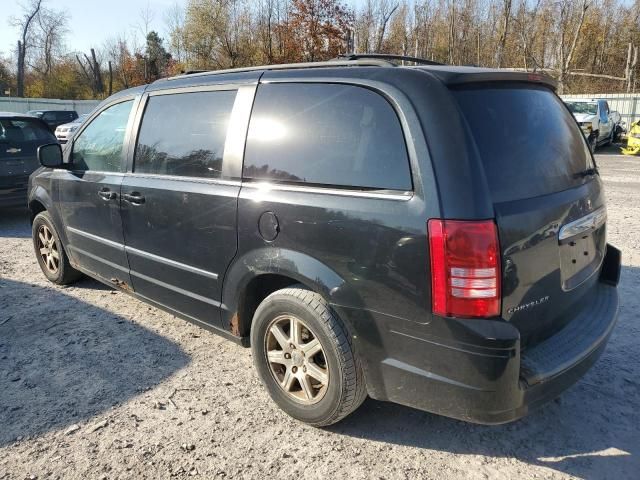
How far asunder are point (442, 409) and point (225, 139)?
6.33ft

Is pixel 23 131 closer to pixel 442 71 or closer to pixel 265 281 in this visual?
pixel 265 281

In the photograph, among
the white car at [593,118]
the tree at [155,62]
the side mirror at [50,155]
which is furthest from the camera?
the tree at [155,62]

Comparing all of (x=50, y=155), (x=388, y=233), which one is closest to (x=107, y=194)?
(x=50, y=155)

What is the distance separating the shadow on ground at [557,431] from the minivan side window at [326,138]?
137 centimetres

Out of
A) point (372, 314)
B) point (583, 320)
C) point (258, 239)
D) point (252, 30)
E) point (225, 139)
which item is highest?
point (252, 30)

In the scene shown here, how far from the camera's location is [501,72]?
2641mm

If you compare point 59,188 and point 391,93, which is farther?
point 59,188

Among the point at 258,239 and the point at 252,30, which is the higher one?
the point at 252,30

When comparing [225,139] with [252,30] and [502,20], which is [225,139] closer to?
[252,30]

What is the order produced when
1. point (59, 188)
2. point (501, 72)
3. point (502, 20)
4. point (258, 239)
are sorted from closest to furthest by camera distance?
point (501, 72) → point (258, 239) → point (59, 188) → point (502, 20)

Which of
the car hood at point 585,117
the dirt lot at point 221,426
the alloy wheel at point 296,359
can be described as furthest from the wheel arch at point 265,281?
the car hood at point 585,117

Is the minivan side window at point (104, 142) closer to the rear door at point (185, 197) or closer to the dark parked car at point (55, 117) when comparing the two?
the rear door at point (185, 197)

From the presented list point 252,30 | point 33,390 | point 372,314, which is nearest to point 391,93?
point 372,314

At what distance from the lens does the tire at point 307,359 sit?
2.56 metres
